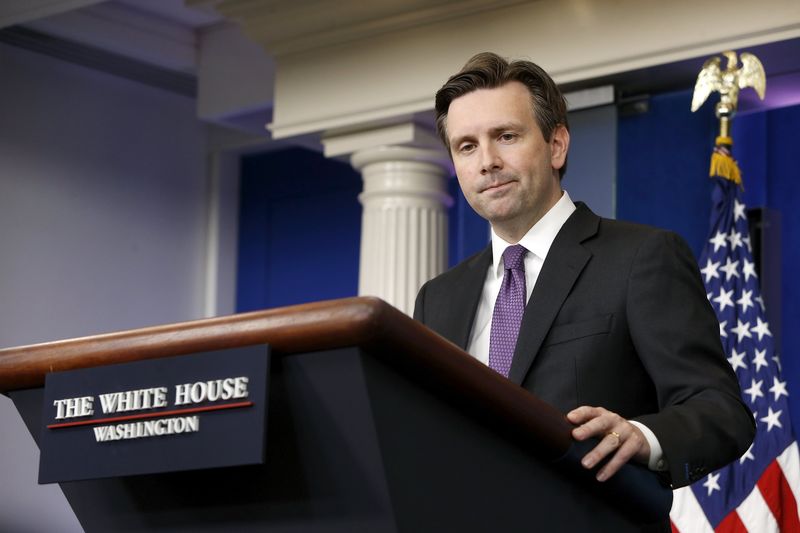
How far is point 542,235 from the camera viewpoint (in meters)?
1.81

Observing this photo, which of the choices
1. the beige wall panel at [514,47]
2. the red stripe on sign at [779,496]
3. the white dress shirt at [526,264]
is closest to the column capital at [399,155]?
the beige wall panel at [514,47]

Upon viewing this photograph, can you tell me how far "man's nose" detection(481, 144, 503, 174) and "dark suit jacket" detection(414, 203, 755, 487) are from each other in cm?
14

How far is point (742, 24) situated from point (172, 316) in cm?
380

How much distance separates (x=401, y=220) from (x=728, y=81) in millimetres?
1530

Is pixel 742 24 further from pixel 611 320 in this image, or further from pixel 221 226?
pixel 221 226

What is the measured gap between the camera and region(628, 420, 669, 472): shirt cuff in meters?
1.35

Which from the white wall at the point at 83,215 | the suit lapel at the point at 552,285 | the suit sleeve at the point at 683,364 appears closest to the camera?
the suit sleeve at the point at 683,364

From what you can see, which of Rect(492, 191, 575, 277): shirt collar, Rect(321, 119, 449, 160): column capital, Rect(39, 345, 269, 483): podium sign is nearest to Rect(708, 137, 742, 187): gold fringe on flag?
Rect(321, 119, 449, 160): column capital

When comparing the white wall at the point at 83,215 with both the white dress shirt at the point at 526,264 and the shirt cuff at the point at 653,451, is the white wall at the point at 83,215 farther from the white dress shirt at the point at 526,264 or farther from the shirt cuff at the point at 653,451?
the shirt cuff at the point at 653,451

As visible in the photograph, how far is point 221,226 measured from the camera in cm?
682

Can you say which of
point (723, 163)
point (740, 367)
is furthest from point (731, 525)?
point (723, 163)

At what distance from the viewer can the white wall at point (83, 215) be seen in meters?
5.90

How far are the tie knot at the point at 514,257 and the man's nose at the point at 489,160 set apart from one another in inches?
4.9

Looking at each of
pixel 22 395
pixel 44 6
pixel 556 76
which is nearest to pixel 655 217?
pixel 556 76
